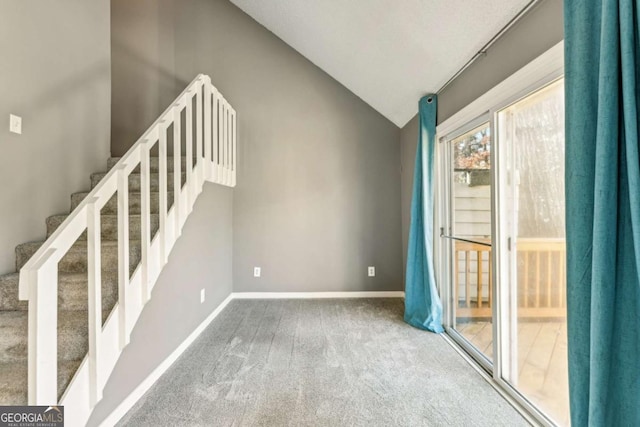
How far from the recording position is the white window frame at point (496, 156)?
1469 mm

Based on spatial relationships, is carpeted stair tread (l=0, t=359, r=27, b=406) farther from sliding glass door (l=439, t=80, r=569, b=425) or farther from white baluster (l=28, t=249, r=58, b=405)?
sliding glass door (l=439, t=80, r=569, b=425)

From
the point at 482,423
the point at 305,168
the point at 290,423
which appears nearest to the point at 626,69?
the point at 482,423

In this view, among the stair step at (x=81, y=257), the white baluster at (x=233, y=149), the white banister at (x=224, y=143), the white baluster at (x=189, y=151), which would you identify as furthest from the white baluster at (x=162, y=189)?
the white baluster at (x=233, y=149)

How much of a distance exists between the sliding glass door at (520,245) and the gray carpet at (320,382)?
25 centimetres

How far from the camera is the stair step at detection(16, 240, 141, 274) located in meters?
1.74

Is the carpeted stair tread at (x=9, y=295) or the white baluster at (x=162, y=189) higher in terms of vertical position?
the white baluster at (x=162, y=189)

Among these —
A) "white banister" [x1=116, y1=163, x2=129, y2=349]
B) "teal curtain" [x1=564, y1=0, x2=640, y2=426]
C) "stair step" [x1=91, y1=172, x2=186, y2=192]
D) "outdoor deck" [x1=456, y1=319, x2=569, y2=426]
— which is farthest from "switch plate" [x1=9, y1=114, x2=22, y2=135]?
"outdoor deck" [x1=456, y1=319, x2=569, y2=426]

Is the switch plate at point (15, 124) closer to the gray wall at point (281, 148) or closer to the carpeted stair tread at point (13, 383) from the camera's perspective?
the carpeted stair tread at point (13, 383)

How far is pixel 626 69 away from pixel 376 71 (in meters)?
2.33

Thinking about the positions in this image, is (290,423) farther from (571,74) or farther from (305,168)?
(305,168)

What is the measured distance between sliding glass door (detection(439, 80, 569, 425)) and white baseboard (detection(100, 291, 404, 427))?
143 cm

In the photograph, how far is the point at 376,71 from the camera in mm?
2926

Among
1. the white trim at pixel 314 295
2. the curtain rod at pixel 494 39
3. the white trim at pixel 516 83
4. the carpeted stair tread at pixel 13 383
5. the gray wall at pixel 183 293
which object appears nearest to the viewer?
the carpeted stair tread at pixel 13 383

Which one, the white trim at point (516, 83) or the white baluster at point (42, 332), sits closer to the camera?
the white baluster at point (42, 332)
